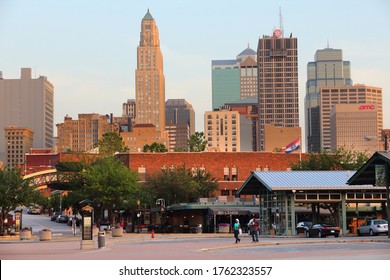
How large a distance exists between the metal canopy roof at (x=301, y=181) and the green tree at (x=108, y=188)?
22.5 meters

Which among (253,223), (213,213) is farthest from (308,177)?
(213,213)

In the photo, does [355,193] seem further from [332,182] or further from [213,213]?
[213,213]

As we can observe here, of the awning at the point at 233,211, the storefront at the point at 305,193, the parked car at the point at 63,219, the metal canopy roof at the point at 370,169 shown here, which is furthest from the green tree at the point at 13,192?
the metal canopy roof at the point at 370,169

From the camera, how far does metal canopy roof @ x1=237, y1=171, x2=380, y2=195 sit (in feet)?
217

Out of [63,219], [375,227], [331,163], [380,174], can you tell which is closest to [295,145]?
[331,163]

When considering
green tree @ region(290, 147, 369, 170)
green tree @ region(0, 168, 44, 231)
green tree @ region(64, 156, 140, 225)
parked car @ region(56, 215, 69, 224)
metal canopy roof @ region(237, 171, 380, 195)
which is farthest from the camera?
parked car @ region(56, 215, 69, 224)

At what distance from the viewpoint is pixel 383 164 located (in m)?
52.0

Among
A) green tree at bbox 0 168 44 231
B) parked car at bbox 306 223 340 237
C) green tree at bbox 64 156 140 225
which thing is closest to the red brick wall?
green tree at bbox 64 156 140 225

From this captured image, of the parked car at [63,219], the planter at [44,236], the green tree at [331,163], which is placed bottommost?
the planter at [44,236]

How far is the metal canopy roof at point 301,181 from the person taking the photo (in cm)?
6625

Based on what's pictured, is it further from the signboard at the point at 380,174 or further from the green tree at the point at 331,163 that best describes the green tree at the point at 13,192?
the signboard at the point at 380,174

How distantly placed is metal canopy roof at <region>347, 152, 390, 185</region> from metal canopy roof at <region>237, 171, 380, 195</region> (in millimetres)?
7853

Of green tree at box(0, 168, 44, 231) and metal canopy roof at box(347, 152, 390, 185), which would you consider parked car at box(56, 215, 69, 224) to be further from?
metal canopy roof at box(347, 152, 390, 185)
